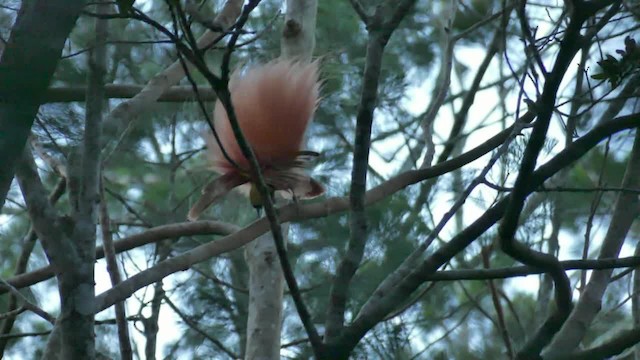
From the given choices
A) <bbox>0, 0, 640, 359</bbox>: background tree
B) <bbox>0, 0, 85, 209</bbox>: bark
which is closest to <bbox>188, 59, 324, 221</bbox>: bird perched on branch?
<bbox>0, 0, 640, 359</bbox>: background tree

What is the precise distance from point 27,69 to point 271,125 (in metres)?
1.11

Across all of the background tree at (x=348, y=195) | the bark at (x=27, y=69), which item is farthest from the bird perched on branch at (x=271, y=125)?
the bark at (x=27, y=69)

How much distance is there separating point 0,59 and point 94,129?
50 cm

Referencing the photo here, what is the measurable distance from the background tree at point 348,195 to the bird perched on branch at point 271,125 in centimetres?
13

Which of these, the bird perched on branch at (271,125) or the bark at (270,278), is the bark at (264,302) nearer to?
the bark at (270,278)

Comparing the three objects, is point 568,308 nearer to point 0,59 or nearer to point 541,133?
point 541,133

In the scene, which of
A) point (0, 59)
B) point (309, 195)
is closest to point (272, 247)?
point (309, 195)

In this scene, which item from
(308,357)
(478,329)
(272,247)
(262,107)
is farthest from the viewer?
(478,329)

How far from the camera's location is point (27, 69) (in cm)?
134

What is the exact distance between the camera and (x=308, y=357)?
3926 millimetres

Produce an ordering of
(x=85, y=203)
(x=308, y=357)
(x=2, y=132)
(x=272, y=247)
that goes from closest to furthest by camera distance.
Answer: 1. (x=2, y=132)
2. (x=85, y=203)
3. (x=272, y=247)
4. (x=308, y=357)

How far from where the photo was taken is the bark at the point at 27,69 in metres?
1.33

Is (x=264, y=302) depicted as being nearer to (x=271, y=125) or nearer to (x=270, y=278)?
(x=270, y=278)

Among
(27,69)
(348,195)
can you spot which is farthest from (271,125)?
(27,69)
